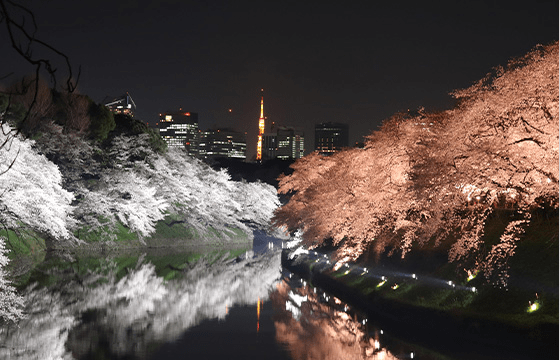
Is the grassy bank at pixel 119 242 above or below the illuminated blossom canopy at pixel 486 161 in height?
below

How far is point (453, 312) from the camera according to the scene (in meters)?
17.5

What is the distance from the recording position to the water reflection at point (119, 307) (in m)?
15.1

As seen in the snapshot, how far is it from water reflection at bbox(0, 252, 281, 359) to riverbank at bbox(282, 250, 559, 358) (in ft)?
18.6

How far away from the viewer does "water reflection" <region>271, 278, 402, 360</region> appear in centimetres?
1557

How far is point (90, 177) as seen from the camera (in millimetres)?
48094

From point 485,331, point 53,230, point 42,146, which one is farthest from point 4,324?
point 42,146

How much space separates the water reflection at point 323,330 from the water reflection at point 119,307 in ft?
7.42

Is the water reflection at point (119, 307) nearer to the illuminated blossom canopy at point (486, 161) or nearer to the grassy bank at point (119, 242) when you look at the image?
the grassy bank at point (119, 242)

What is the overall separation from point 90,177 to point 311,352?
120 ft

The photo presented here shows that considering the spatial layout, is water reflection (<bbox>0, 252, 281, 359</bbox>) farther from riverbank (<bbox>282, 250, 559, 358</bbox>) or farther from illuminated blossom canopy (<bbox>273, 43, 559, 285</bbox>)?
illuminated blossom canopy (<bbox>273, 43, 559, 285</bbox>)

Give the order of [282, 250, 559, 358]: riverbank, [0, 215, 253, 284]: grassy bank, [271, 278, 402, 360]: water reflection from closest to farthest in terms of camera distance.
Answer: [282, 250, 559, 358]: riverbank < [271, 278, 402, 360]: water reflection < [0, 215, 253, 284]: grassy bank

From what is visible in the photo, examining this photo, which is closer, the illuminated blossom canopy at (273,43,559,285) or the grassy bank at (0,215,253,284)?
the illuminated blossom canopy at (273,43,559,285)

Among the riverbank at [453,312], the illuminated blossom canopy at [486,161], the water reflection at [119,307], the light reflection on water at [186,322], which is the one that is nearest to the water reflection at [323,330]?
the light reflection on water at [186,322]

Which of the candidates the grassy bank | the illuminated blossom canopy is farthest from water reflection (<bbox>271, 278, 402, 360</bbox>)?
the grassy bank
